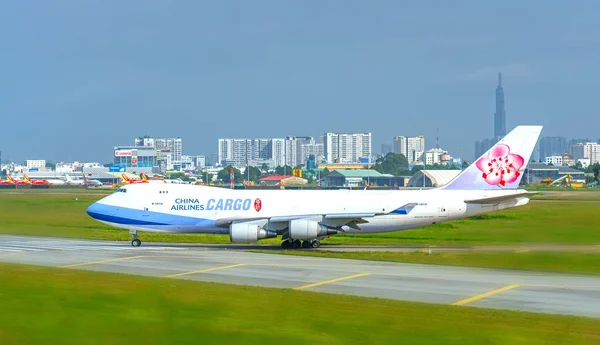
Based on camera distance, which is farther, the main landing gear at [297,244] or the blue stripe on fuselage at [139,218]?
the blue stripe on fuselage at [139,218]

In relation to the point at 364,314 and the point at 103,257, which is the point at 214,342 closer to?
the point at 364,314

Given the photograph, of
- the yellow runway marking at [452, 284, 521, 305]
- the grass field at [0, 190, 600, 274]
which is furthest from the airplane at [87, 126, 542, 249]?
the yellow runway marking at [452, 284, 521, 305]

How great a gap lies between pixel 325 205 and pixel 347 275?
50.8ft

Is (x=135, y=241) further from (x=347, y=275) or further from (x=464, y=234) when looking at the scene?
(x=464, y=234)

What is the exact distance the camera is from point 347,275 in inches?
1267

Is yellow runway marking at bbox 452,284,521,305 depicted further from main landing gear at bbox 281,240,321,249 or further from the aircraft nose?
the aircraft nose

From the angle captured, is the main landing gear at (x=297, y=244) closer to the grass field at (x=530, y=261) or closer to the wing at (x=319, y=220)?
the wing at (x=319, y=220)

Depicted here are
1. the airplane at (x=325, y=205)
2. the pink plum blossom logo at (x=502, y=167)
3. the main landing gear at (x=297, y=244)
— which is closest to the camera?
the main landing gear at (x=297, y=244)

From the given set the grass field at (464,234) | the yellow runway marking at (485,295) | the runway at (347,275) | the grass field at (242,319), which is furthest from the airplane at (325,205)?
the grass field at (242,319)

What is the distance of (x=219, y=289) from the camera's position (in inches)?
1076

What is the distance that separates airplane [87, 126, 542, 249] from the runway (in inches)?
127

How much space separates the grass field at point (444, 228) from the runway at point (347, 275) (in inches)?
197

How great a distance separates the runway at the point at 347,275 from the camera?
25.9 m

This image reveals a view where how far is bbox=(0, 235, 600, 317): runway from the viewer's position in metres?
25.9
